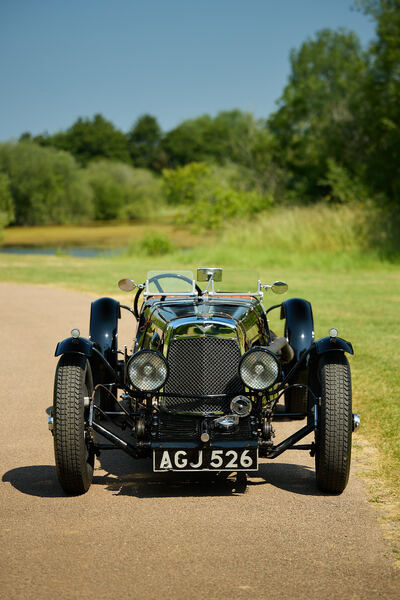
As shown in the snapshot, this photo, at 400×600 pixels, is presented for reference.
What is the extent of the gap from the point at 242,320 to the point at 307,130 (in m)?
45.4

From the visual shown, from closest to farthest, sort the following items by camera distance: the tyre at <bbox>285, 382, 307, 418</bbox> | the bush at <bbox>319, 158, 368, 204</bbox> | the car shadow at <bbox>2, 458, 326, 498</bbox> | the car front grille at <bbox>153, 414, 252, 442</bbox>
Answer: the car front grille at <bbox>153, 414, 252, 442</bbox>, the car shadow at <bbox>2, 458, 326, 498</bbox>, the tyre at <bbox>285, 382, 307, 418</bbox>, the bush at <bbox>319, 158, 368, 204</bbox>

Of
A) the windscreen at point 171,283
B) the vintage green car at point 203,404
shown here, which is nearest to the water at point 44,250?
the windscreen at point 171,283

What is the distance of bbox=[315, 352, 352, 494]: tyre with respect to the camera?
15.1 feet

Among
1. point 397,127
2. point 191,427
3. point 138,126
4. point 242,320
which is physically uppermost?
point 138,126

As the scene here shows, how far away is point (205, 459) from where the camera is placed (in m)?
4.57

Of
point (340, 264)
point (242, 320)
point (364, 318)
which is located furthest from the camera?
point (340, 264)

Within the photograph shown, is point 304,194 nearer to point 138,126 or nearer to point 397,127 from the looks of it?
point 397,127

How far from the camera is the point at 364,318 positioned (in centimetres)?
1296

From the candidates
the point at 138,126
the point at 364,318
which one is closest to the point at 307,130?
the point at 364,318

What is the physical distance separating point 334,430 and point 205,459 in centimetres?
81

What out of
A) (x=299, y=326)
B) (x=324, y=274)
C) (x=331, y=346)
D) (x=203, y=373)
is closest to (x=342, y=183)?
(x=324, y=274)

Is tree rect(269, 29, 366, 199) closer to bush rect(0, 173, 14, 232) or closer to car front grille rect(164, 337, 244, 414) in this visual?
bush rect(0, 173, 14, 232)

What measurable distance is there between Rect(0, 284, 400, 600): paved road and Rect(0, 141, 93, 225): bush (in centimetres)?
4387

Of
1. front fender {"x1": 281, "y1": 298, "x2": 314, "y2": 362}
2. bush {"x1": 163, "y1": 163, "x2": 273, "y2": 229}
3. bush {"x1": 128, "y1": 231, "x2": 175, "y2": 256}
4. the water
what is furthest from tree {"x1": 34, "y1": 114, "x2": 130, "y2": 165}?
front fender {"x1": 281, "y1": 298, "x2": 314, "y2": 362}
